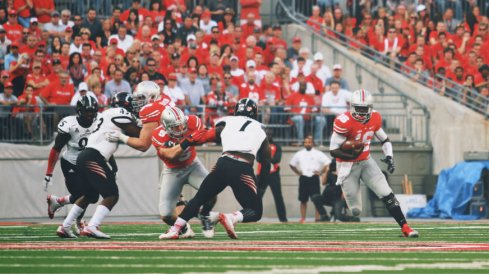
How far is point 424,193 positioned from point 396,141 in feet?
4.06

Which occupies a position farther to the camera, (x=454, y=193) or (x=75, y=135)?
(x=454, y=193)

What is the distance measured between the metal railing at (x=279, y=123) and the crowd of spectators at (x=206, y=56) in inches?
1.1

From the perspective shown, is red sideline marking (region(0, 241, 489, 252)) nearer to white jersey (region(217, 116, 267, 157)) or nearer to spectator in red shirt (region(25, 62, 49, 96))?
white jersey (region(217, 116, 267, 157))

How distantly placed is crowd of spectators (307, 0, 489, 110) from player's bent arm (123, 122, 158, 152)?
1152 centimetres

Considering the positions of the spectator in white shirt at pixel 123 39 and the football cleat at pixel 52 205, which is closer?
the football cleat at pixel 52 205

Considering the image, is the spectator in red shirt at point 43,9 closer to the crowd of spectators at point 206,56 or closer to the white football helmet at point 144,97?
the crowd of spectators at point 206,56

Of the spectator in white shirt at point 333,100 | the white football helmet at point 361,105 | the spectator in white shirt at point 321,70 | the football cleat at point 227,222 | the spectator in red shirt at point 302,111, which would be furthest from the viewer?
the spectator in white shirt at point 321,70

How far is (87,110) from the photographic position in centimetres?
1460

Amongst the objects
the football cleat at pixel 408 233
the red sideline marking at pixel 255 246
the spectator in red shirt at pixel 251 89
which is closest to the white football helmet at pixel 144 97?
the red sideline marking at pixel 255 246

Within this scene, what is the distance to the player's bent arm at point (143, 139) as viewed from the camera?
13.6 metres

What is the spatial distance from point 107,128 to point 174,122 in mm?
826

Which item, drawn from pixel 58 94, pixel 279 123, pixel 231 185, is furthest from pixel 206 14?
pixel 231 185

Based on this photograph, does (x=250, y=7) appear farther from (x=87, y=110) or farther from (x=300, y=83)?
(x=87, y=110)

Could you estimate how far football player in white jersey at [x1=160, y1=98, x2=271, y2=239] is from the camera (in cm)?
1322
